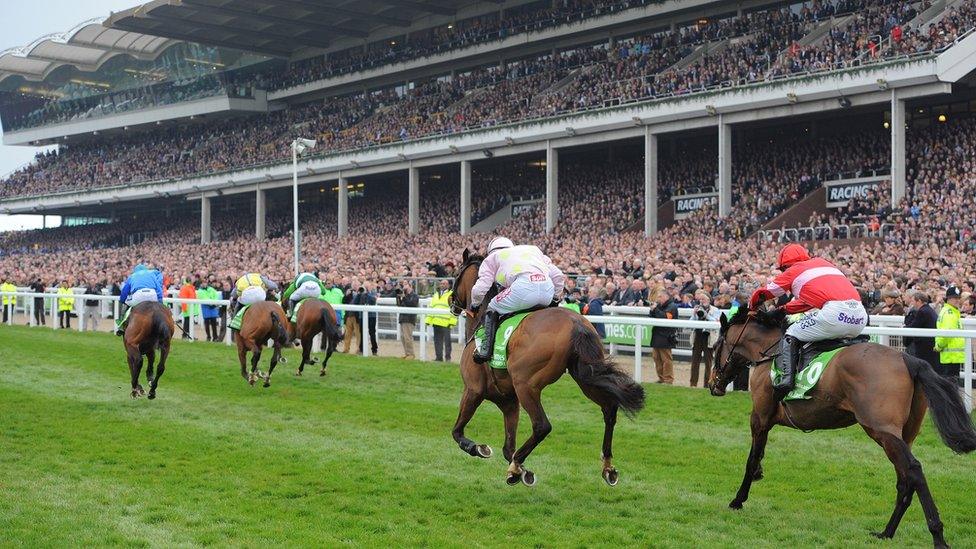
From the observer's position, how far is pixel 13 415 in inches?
416

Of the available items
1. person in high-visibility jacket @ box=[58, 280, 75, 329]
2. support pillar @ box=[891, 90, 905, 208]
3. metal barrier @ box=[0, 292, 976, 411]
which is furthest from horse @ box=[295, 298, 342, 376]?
support pillar @ box=[891, 90, 905, 208]

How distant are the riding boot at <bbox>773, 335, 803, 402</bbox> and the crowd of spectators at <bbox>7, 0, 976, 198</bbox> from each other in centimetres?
2167

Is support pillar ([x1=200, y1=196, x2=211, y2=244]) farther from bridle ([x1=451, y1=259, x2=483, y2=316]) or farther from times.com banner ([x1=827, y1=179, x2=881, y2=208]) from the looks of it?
bridle ([x1=451, y1=259, x2=483, y2=316])

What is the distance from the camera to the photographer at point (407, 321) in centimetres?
1688

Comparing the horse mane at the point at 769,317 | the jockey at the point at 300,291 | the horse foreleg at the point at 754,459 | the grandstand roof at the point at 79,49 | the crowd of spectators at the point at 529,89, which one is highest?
the grandstand roof at the point at 79,49

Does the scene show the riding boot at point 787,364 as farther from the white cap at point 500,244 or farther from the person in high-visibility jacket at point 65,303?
the person in high-visibility jacket at point 65,303

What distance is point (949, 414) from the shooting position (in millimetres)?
5680

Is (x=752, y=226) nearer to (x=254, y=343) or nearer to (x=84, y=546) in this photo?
(x=254, y=343)

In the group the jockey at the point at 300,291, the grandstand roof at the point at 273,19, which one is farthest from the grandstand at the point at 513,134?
the jockey at the point at 300,291

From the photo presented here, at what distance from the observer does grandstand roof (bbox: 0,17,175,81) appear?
184ft

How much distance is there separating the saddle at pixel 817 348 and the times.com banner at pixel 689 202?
1038 inches

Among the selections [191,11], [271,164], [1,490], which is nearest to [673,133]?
[271,164]

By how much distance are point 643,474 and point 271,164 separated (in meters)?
39.4

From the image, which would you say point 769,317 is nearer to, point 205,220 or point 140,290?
point 140,290
